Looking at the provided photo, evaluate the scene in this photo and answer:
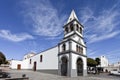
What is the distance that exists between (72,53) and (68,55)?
819mm

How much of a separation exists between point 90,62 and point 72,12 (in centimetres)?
1850

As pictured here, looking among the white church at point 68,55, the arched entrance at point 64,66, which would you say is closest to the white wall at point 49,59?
the white church at point 68,55

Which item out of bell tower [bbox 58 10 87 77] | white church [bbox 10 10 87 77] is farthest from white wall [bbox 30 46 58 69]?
bell tower [bbox 58 10 87 77]

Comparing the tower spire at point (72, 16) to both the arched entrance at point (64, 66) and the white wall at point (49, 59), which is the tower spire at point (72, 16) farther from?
Result: the arched entrance at point (64, 66)

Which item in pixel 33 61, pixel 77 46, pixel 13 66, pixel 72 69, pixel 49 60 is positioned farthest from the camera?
pixel 13 66

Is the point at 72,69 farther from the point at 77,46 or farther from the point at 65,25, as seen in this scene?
the point at 65,25

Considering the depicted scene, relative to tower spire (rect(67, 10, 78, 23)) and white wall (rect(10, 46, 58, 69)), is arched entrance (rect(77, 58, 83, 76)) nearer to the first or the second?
white wall (rect(10, 46, 58, 69))

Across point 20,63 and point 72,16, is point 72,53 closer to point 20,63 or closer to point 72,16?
point 72,16

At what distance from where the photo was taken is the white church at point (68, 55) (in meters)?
22.1

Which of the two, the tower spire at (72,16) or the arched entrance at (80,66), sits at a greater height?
the tower spire at (72,16)

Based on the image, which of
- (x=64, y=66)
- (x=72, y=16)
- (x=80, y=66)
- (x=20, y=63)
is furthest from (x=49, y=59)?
(x=20, y=63)

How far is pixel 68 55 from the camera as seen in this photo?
22125 millimetres

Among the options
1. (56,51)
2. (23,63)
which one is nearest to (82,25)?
(56,51)

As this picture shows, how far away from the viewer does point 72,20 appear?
26.1 metres
